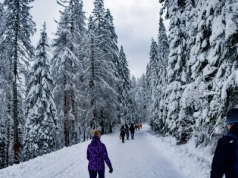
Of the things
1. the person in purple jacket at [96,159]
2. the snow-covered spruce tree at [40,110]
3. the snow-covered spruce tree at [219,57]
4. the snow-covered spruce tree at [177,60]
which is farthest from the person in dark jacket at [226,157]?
the snow-covered spruce tree at [40,110]

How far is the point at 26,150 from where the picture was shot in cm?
2333

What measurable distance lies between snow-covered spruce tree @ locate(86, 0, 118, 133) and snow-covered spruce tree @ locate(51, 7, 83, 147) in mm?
3583

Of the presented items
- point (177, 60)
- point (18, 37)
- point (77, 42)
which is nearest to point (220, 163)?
point (177, 60)

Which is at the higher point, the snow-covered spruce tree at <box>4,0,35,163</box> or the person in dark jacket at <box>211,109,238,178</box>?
the snow-covered spruce tree at <box>4,0,35,163</box>

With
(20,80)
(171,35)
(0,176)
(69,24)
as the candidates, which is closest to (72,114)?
(20,80)

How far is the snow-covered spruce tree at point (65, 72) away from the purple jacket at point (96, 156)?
65.7 feet

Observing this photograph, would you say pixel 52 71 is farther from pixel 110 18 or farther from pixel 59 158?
pixel 110 18

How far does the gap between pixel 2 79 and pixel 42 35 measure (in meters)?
10.4

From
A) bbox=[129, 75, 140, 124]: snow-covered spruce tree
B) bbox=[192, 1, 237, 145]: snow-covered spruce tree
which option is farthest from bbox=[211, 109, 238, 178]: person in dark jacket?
bbox=[129, 75, 140, 124]: snow-covered spruce tree

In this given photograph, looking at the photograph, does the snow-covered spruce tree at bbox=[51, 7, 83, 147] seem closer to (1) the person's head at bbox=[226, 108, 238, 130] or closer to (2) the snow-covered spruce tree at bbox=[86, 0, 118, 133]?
(2) the snow-covered spruce tree at bbox=[86, 0, 118, 133]

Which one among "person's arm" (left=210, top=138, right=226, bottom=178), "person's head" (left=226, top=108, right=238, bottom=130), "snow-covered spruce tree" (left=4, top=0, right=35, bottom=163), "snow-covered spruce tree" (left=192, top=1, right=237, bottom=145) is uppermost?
"snow-covered spruce tree" (left=4, top=0, right=35, bottom=163)

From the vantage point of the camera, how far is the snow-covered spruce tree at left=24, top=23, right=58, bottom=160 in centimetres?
2289

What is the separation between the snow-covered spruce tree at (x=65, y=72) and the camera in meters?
26.0

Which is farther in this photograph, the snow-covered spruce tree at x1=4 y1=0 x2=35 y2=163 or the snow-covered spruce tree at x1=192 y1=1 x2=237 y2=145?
the snow-covered spruce tree at x1=4 y1=0 x2=35 y2=163
